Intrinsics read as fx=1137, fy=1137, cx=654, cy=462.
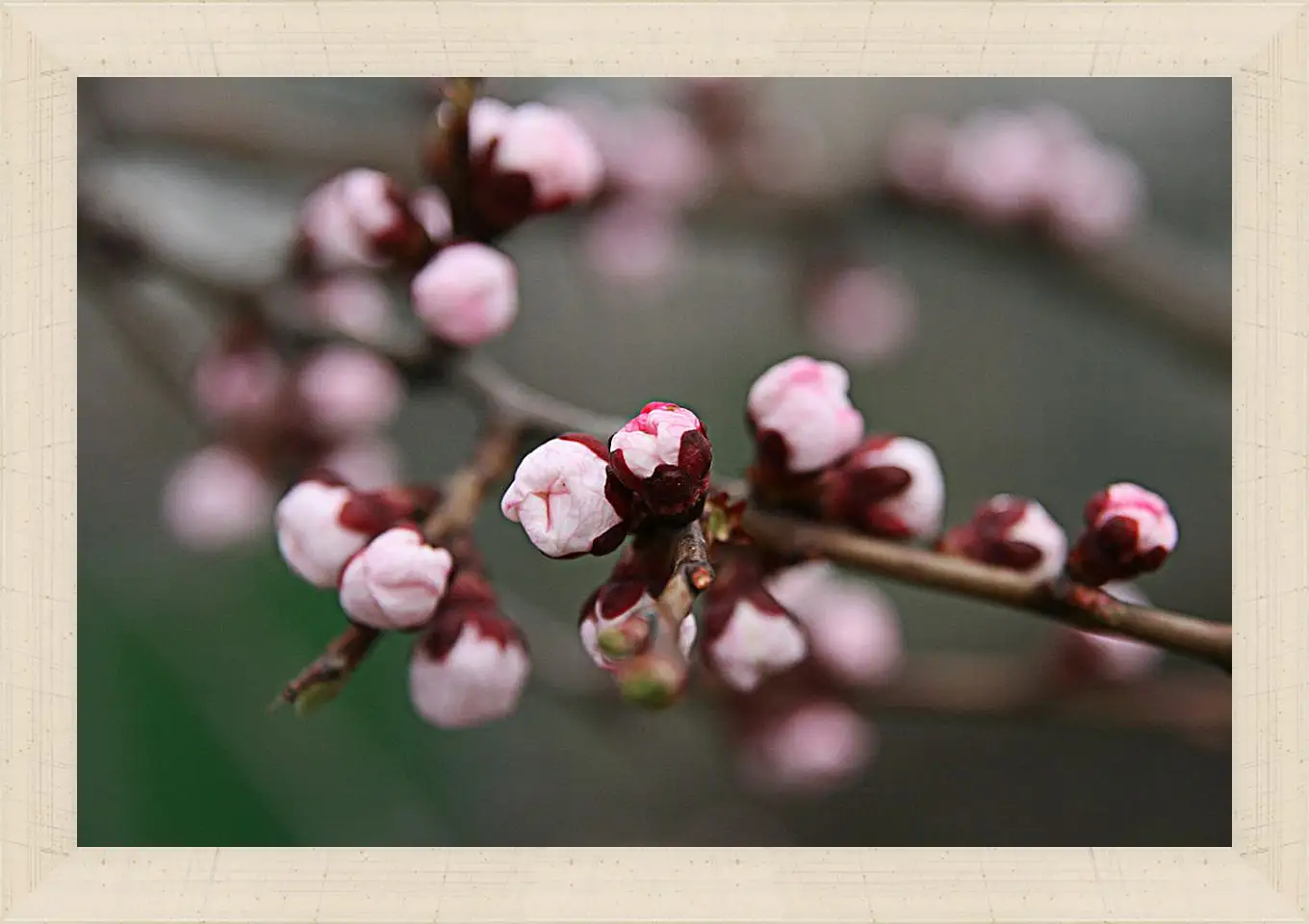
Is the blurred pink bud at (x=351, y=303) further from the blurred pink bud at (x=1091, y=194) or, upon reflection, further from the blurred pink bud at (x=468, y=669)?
the blurred pink bud at (x=1091, y=194)

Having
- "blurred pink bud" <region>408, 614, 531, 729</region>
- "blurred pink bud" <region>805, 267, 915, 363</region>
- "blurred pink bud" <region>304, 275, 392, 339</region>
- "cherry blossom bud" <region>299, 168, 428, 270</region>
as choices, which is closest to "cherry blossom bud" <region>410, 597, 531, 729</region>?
"blurred pink bud" <region>408, 614, 531, 729</region>

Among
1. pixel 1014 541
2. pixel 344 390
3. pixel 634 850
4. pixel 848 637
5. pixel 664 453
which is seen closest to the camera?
pixel 664 453

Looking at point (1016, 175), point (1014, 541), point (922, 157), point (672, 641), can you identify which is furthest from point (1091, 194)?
point (672, 641)

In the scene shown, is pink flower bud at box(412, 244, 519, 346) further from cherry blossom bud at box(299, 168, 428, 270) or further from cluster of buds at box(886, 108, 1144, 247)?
cluster of buds at box(886, 108, 1144, 247)

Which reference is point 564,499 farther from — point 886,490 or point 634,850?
point 634,850
